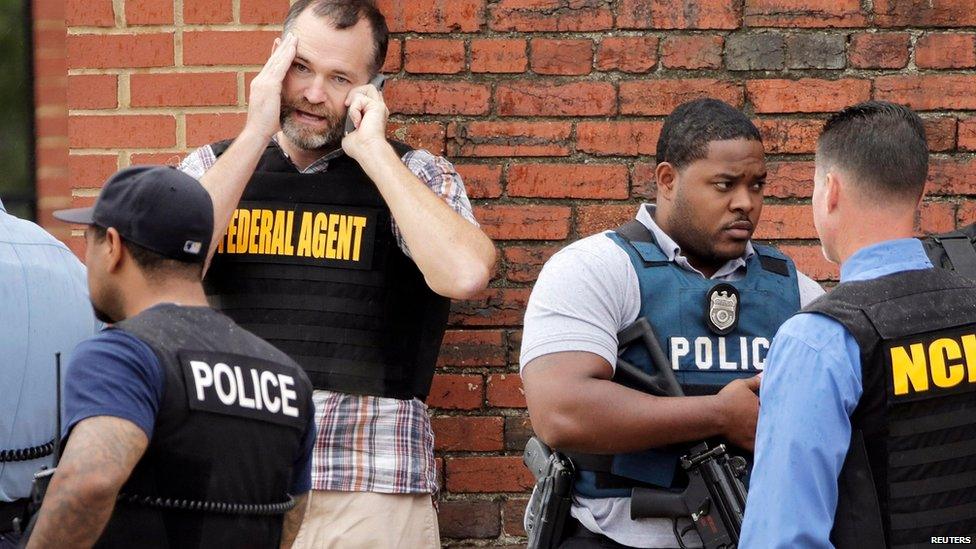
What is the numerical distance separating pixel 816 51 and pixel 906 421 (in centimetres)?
186

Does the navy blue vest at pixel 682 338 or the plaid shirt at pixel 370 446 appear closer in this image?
the navy blue vest at pixel 682 338

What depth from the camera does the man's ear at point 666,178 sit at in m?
3.23

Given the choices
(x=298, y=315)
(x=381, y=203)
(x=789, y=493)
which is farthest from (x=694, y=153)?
(x=789, y=493)

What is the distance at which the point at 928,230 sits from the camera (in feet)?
12.7

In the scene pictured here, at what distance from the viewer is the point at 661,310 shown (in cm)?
303

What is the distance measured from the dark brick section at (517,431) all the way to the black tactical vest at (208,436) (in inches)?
58.0

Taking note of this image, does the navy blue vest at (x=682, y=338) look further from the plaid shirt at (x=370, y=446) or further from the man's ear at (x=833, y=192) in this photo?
the man's ear at (x=833, y=192)

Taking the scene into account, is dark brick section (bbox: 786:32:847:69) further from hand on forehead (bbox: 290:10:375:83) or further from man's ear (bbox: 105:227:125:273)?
man's ear (bbox: 105:227:125:273)

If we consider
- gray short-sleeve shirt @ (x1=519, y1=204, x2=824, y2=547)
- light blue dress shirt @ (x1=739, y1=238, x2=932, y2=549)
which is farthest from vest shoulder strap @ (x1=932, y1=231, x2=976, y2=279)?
light blue dress shirt @ (x1=739, y1=238, x2=932, y2=549)

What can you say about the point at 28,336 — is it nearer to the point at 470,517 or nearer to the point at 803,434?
the point at 470,517

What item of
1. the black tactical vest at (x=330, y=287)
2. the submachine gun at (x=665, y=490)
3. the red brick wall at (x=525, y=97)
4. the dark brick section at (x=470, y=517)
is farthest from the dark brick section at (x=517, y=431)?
the submachine gun at (x=665, y=490)

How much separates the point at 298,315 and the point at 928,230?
73.2 inches

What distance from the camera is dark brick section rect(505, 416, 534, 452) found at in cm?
382

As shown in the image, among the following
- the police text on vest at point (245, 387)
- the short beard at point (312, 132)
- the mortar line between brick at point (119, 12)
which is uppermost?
the mortar line between brick at point (119, 12)
